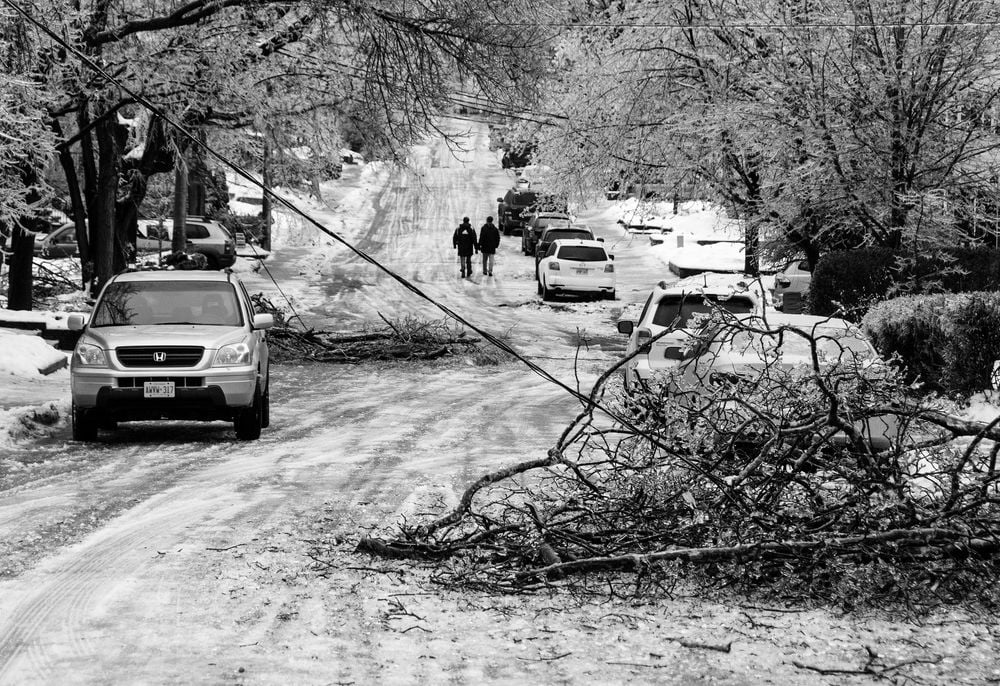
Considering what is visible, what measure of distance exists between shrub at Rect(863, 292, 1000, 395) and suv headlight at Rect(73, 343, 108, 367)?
8.24m

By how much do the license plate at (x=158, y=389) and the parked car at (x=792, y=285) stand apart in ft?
63.5

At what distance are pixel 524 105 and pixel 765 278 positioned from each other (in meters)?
20.6

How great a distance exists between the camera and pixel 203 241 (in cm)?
4150

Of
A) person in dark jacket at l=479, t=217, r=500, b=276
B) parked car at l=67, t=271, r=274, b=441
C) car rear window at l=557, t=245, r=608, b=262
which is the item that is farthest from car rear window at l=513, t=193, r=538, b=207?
parked car at l=67, t=271, r=274, b=441

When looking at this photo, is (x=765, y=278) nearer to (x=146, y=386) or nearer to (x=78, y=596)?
(x=146, y=386)

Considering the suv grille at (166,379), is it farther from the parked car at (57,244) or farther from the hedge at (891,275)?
the parked car at (57,244)

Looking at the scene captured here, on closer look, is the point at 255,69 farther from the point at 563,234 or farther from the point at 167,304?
the point at 563,234

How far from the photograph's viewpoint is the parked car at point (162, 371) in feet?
40.2

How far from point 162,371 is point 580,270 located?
72.0 ft

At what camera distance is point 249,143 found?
2467cm

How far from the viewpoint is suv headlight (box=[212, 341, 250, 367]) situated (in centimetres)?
1255

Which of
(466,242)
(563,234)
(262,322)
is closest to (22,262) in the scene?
(262,322)

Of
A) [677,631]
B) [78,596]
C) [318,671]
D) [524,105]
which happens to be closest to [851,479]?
[677,631]

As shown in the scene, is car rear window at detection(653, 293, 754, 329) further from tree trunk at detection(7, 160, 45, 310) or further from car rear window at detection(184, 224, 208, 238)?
car rear window at detection(184, 224, 208, 238)
